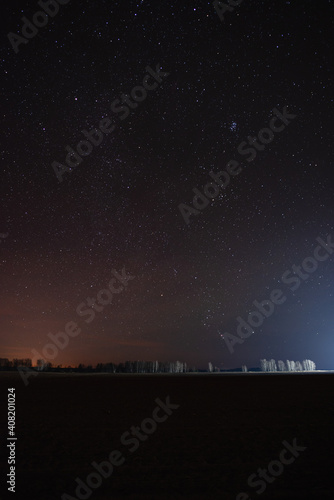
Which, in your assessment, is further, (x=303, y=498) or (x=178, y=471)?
(x=178, y=471)

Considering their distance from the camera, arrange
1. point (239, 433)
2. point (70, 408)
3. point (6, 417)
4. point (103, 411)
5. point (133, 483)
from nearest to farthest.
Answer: point (133, 483), point (239, 433), point (6, 417), point (103, 411), point (70, 408)

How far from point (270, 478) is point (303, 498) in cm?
138

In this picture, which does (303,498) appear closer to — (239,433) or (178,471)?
(178,471)

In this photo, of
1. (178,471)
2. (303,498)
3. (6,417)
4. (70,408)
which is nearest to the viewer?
(303,498)

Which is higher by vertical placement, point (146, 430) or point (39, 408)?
point (39, 408)

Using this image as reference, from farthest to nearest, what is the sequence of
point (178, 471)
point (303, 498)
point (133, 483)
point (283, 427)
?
1. point (283, 427)
2. point (178, 471)
3. point (133, 483)
4. point (303, 498)

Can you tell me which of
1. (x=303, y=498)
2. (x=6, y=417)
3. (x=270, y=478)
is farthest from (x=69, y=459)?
(x=6, y=417)

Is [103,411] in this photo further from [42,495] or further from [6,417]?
[42,495]

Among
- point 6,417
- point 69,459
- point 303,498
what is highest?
point 6,417

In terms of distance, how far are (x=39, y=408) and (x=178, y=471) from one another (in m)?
11.0

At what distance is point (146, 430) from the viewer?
40.2ft

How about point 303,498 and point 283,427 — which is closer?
point 303,498

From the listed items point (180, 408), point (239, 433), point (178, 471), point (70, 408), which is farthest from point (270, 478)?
point (70, 408)

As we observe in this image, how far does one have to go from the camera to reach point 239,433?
38.2 ft
